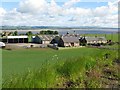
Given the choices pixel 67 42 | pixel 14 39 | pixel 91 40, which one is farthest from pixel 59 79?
pixel 14 39

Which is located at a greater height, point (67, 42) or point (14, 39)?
point (14, 39)

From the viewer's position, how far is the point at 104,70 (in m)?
5.14

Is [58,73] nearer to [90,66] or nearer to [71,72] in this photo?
[71,72]

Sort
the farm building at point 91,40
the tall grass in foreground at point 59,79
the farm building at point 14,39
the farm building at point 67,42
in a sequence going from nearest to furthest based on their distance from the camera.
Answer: the tall grass in foreground at point 59,79
the farm building at point 67,42
the farm building at point 91,40
the farm building at point 14,39

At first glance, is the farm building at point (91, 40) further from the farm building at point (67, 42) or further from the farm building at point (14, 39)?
the farm building at point (14, 39)

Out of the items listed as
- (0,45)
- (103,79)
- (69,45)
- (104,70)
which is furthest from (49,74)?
(69,45)

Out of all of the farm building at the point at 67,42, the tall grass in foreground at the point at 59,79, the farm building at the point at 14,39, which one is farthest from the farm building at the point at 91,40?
the tall grass in foreground at the point at 59,79

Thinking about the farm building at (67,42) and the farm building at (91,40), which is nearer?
the farm building at (67,42)

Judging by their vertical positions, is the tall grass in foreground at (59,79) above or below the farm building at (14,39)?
above

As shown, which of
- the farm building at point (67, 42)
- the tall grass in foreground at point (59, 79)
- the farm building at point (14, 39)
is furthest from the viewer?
the farm building at point (14, 39)

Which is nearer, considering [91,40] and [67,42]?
[67,42]

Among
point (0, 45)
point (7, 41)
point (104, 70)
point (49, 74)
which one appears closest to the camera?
point (49, 74)

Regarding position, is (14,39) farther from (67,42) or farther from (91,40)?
(91,40)

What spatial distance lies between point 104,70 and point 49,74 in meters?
1.47
